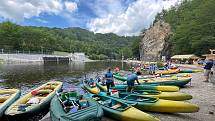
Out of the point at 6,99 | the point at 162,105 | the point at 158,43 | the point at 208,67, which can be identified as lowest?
the point at 6,99

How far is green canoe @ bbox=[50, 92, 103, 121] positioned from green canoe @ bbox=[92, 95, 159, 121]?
777 mm

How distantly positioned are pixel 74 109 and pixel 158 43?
10434cm

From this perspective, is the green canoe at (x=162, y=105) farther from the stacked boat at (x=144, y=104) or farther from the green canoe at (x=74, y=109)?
the green canoe at (x=74, y=109)

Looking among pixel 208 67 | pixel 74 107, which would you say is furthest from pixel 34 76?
pixel 74 107

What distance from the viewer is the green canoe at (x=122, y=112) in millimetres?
11117

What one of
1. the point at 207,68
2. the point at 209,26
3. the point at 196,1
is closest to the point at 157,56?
the point at 196,1

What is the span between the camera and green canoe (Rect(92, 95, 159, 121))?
11.1m

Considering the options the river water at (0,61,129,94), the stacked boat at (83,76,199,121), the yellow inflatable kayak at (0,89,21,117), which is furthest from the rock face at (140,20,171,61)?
the stacked boat at (83,76,199,121)

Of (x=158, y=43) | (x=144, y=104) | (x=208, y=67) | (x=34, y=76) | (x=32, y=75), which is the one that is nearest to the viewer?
(x=144, y=104)

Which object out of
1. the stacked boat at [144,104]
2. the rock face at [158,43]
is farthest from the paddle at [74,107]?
the rock face at [158,43]

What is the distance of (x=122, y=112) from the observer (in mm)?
11773

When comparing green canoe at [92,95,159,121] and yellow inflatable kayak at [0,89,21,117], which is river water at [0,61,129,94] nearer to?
yellow inflatable kayak at [0,89,21,117]

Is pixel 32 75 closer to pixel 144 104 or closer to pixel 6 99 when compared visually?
pixel 6 99

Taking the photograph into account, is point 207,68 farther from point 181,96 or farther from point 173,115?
point 173,115
